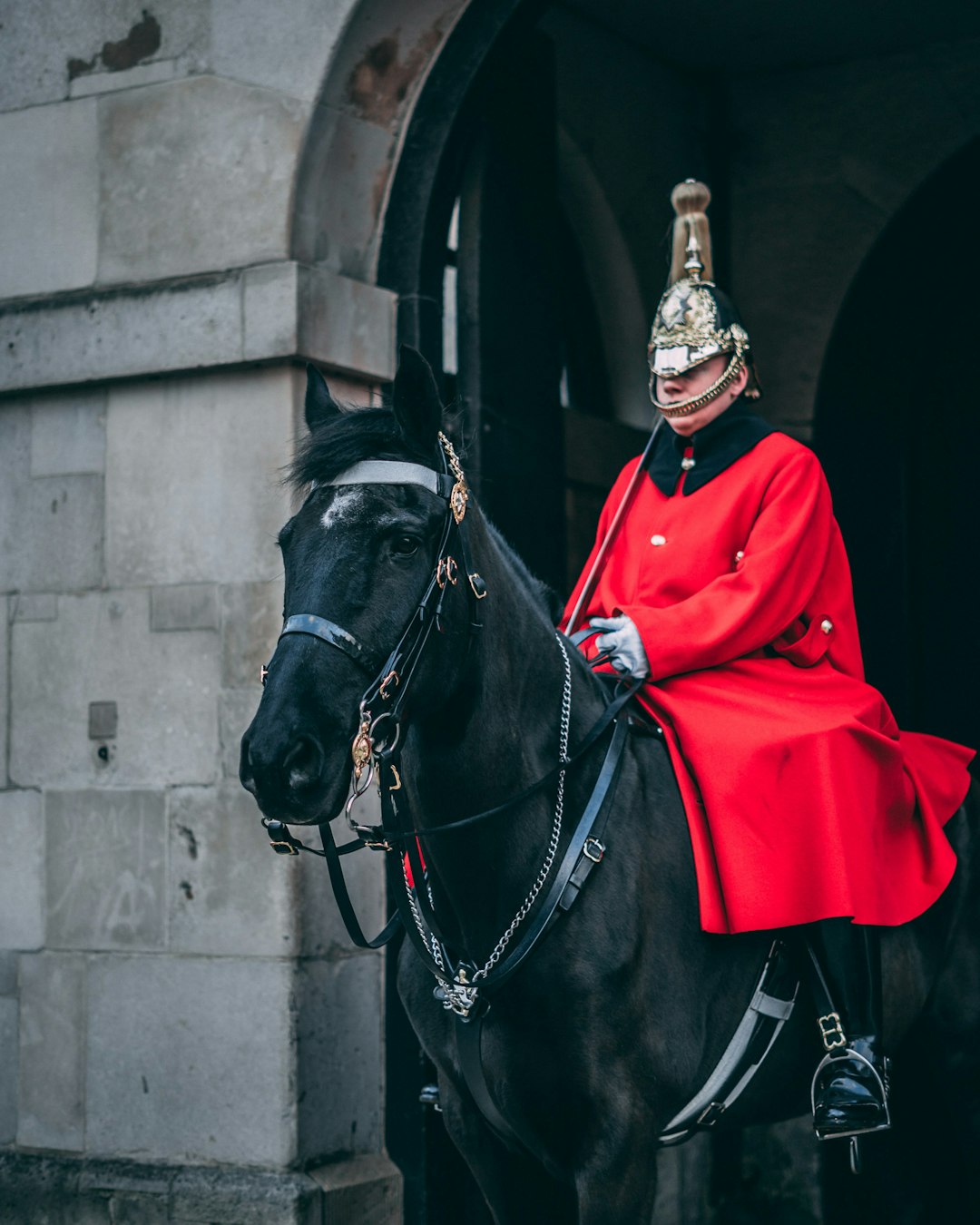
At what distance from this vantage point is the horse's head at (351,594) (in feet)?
8.75

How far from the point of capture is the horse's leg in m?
3.41

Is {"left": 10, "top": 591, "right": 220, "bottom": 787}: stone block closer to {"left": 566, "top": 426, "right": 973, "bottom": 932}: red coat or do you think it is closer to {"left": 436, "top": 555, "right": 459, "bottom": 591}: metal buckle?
{"left": 566, "top": 426, "right": 973, "bottom": 932}: red coat

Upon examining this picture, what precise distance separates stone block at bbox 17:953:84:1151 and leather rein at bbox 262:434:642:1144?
5.40ft

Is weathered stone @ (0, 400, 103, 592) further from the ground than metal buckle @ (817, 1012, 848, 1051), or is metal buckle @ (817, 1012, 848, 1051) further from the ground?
weathered stone @ (0, 400, 103, 592)

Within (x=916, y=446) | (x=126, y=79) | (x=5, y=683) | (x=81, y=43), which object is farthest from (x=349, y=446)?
(x=916, y=446)

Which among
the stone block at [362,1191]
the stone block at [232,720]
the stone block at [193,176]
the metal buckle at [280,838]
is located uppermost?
the stone block at [193,176]

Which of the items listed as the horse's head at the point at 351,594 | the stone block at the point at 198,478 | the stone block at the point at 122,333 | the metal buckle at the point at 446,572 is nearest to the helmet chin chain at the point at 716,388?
the horse's head at the point at 351,594

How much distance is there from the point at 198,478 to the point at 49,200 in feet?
3.55

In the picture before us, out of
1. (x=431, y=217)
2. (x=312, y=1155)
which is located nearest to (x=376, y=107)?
(x=431, y=217)

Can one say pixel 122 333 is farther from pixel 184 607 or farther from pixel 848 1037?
pixel 848 1037

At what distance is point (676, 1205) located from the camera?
224 inches

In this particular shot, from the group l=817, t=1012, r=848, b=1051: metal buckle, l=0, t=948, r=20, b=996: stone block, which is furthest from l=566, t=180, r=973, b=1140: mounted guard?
l=0, t=948, r=20, b=996: stone block

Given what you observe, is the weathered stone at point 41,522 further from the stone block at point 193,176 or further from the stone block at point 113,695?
the stone block at point 193,176

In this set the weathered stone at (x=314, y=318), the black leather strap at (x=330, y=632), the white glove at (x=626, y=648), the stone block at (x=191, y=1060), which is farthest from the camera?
the weathered stone at (x=314, y=318)
